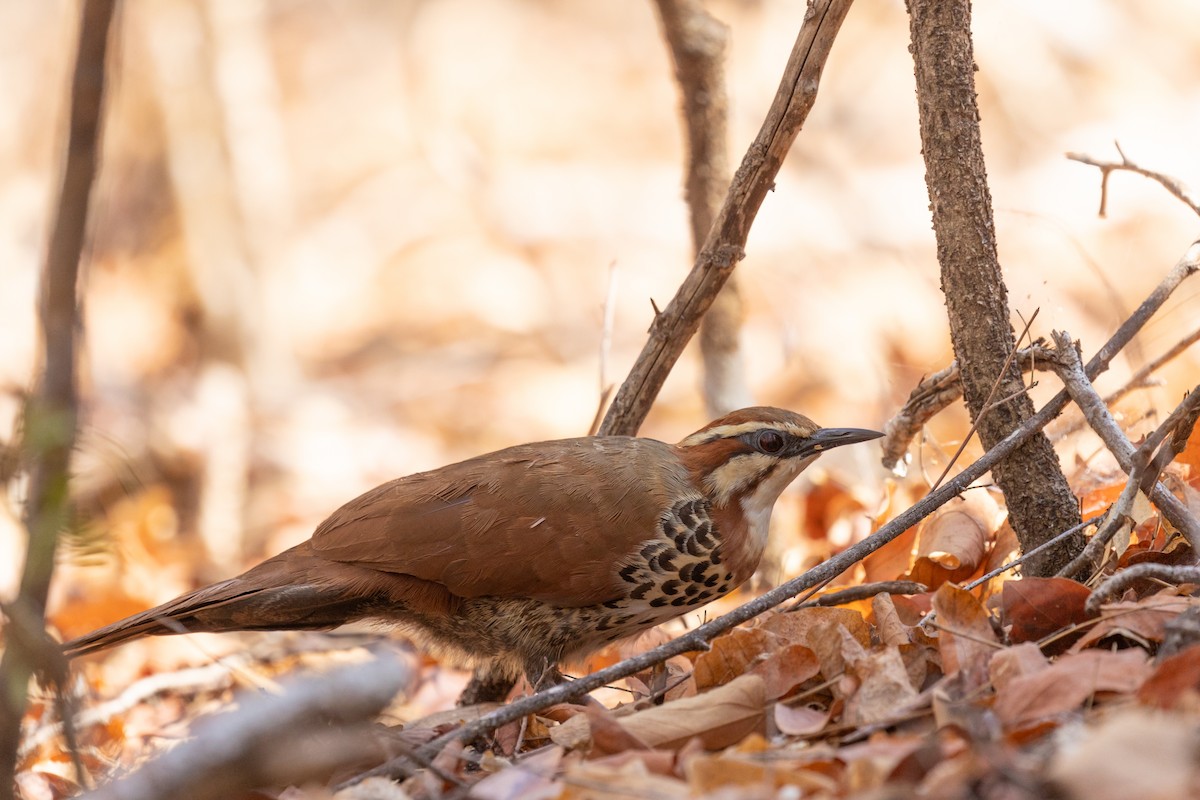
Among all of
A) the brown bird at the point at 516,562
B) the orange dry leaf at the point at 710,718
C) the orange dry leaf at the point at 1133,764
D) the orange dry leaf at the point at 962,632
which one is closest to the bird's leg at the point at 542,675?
the brown bird at the point at 516,562

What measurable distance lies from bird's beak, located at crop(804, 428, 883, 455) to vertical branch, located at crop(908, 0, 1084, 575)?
0.67m

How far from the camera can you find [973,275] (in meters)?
2.98

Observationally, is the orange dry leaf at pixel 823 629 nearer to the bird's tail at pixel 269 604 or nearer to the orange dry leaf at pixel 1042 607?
the orange dry leaf at pixel 1042 607

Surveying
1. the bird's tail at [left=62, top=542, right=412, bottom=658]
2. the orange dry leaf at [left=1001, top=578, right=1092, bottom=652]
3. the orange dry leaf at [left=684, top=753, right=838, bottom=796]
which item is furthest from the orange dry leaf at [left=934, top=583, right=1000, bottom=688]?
the bird's tail at [left=62, top=542, right=412, bottom=658]

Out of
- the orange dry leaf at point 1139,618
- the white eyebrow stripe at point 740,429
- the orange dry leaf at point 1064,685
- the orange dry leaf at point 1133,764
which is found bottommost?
the orange dry leaf at point 1133,764

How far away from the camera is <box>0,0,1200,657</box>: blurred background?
8.28 m

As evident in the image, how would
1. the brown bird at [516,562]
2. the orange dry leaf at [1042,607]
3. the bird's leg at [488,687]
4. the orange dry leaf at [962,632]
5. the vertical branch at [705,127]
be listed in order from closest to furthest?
the orange dry leaf at [962,632] → the orange dry leaf at [1042,607] → the brown bird at [516,562] → the bird's leg at [488,687] → the vertical branch at [705,127]

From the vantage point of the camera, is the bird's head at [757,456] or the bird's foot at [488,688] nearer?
the bird's head at [757,456]

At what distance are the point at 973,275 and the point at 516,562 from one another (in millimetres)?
1517

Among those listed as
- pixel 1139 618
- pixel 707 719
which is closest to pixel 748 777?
pixel 707 719

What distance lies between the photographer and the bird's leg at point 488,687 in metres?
4.03

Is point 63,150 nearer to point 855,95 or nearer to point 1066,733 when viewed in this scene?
Result: point 1066,733

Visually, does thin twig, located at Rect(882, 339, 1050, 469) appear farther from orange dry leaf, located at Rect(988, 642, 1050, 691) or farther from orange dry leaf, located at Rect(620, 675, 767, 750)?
orange dry leaf, located at Rect(620, 675, 767, 750)

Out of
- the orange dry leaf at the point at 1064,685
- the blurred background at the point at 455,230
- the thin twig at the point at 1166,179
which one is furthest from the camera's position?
the blurred background at the point at 455,230
